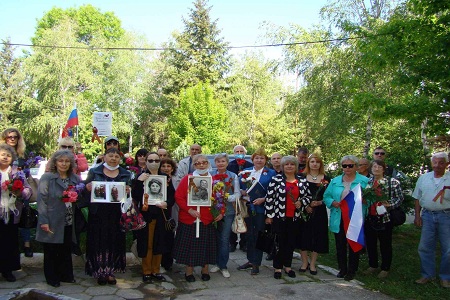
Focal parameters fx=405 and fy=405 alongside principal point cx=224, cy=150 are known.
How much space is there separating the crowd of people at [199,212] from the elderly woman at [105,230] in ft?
0.04

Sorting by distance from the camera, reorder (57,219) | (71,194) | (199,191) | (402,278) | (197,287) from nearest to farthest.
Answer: (71,194) < (57,219) < (197,287) < (199,191) < (402,278)

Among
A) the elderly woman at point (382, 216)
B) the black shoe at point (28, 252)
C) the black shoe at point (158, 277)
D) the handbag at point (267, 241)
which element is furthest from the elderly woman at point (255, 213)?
the black shoe at point (28, 252)

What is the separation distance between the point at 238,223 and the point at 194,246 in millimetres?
736

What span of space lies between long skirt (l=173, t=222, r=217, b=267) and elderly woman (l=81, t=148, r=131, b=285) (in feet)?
2.77

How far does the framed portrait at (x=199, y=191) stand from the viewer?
5688 millimetres

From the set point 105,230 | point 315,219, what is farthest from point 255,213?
point 105,230

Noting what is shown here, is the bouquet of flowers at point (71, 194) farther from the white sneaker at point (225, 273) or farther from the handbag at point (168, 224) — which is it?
the white sneaker at point (225, 273)

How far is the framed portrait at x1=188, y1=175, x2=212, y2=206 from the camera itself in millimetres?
5688

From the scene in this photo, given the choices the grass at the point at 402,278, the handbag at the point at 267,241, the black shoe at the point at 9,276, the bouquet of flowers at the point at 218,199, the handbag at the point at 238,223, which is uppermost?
the bouquet of flowers at the point at 218,199

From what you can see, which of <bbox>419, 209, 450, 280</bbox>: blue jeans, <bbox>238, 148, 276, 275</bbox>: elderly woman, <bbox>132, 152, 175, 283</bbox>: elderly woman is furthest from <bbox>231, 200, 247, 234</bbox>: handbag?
<bbox>419, 209, 450, 280</bbox>: blue jeans

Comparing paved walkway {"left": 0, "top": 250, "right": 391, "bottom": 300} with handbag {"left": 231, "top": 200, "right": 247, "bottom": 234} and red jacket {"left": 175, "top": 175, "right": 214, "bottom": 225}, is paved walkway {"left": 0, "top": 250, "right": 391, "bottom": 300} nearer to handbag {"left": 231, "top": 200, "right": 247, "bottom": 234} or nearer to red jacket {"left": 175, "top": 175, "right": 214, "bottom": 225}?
handbag {"left": 231, "top": 200, "right": 247, "bottom": 234}

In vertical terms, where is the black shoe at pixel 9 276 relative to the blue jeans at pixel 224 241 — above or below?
below

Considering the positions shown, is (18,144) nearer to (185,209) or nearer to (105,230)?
(105,230)

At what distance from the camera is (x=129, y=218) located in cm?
529
